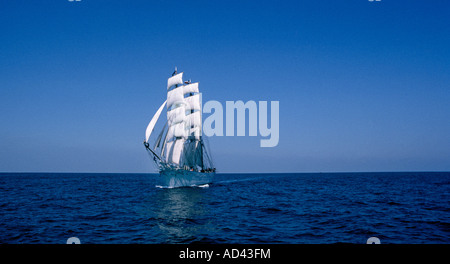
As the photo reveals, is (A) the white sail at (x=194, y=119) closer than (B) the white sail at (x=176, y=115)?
No

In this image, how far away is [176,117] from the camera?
199 ft

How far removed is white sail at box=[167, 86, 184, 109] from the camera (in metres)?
61.7

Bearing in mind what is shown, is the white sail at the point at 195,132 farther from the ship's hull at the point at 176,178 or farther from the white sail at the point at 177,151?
the ship's hull at the point at 176,178

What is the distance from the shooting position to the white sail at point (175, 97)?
61656mm

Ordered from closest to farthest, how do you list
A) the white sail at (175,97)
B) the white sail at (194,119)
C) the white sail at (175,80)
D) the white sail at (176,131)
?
the white sail at (176,131), the white sail at (175,97), the white sail at (175,80), the white sail at (194,119)

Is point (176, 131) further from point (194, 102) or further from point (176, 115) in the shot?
point (194, 102)

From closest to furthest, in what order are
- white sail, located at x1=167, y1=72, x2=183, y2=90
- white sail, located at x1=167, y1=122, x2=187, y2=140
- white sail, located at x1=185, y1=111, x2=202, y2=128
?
white sail, located at x1=167, y1=122, x2=187, y2=140
white sail, located at x1=167, y1=72, x2=183, y2=90
white sail, located at x1=185, y1=111, x2=202, y2=128

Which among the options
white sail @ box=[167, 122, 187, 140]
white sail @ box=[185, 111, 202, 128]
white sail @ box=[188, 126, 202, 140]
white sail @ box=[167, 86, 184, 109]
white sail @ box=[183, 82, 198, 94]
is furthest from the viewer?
white sail @ box=[183, 82, 198, 94]

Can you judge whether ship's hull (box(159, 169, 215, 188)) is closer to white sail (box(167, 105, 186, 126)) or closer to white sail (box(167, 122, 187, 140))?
white sail (box(167, 122, 187, 140))

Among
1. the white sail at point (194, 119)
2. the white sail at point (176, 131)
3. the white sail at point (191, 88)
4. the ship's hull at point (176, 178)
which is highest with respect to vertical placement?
the white sail at point (191, 88)
